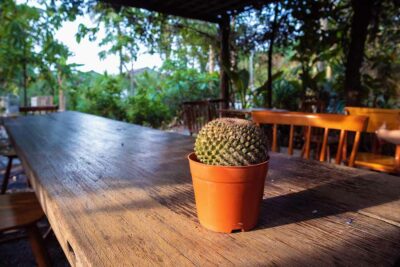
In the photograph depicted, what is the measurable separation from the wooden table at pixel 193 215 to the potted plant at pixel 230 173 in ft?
0.11

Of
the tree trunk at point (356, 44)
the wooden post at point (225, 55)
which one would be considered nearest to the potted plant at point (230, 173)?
the tree trunk at point (356, 44)

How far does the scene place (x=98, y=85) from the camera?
6875mm

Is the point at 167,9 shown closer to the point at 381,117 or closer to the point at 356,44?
the point at 356,44

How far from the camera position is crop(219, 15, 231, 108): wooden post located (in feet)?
15.0

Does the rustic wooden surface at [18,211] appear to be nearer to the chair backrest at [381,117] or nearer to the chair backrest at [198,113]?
the chair backrest at [381,117]

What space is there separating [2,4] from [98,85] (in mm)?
2727

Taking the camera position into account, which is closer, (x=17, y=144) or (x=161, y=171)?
(x=161, y=171)

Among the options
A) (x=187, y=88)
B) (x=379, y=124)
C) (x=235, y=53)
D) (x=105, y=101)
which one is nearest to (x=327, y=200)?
(x=379, y=124)

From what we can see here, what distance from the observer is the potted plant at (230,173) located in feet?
1.87

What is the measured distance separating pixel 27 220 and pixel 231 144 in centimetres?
114

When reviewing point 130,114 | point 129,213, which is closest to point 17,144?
point 129,213

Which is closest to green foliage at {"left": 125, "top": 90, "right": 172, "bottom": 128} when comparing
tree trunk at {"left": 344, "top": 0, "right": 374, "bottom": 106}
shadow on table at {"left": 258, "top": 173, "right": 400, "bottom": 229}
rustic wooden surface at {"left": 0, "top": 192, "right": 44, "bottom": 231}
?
tree trunk at {"left": 344, "top": 0, "right": 374, "bottom": 106}

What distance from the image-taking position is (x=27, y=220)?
131cm

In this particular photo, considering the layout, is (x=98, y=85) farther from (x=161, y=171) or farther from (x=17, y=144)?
(x=161, y=171)
